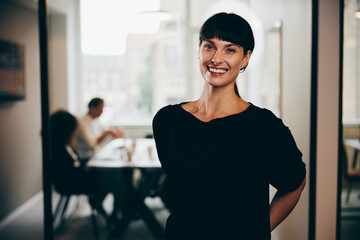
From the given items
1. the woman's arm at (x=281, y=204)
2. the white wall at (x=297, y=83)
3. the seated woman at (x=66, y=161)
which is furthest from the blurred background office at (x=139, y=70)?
the woman's arm at (x=281, y=204)

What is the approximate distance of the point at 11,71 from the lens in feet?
11.2

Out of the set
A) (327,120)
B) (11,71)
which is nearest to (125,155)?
(11,71)

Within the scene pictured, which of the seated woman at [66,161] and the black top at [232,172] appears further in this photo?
the seated woman at [66,161]

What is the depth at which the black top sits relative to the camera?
1013mm

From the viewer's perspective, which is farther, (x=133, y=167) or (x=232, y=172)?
(x=133, y=167)

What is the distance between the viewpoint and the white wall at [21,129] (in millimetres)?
3352

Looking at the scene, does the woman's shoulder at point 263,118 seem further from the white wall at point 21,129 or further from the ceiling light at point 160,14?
the white wall at point 21,129

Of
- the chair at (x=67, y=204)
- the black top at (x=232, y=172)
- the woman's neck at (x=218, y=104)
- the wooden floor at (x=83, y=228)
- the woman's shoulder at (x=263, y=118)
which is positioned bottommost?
the wooden floor at (x=83, y=228)

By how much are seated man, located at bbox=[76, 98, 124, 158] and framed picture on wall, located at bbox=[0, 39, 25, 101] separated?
2.83 feet

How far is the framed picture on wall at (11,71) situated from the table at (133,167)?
3.47ft

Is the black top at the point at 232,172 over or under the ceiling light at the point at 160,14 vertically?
under

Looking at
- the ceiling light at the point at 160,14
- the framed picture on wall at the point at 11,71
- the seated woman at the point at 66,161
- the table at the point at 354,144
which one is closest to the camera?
the table at the point at 354,144

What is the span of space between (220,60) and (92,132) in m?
2.01

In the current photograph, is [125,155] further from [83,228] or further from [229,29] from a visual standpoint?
[229,29]
